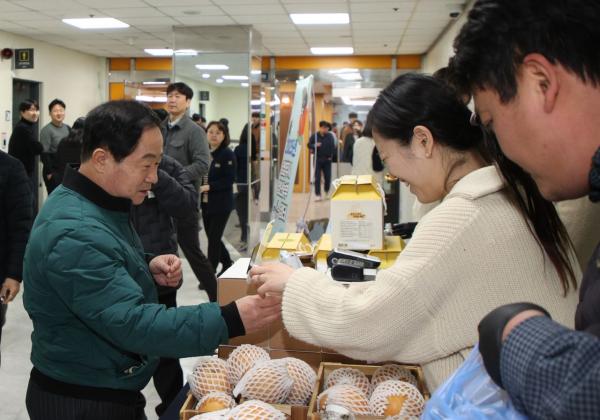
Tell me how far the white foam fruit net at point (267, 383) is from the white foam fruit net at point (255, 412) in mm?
110

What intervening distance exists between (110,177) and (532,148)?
3.80ft

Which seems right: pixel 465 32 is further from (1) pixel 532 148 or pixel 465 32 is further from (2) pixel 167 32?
(2) pixel 167 32

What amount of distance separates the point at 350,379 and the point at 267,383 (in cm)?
23

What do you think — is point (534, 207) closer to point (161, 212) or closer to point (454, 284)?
point (454, 284)

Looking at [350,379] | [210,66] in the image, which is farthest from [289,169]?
[210,66]

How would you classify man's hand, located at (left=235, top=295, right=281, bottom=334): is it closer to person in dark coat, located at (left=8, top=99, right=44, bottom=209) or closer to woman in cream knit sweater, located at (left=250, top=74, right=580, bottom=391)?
woman in cream knit sweater, located at (left=250, top=74, right=580, bottom=391)

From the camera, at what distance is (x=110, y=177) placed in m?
1.62

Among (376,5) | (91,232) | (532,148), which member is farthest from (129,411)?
(376,5)

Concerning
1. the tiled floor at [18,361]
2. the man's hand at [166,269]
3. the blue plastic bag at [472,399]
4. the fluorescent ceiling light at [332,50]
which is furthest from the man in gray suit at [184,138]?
the fluorescent ceiling light at [332,50]

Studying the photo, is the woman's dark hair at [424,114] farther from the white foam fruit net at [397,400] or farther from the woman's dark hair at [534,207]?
the white foam fruit net at [397,400]

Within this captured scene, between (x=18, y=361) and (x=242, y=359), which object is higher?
(x=242, y=359)

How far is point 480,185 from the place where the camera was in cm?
114

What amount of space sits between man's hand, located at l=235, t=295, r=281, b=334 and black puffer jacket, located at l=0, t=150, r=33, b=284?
183 centimetres

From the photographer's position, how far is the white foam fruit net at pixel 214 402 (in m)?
1.51
